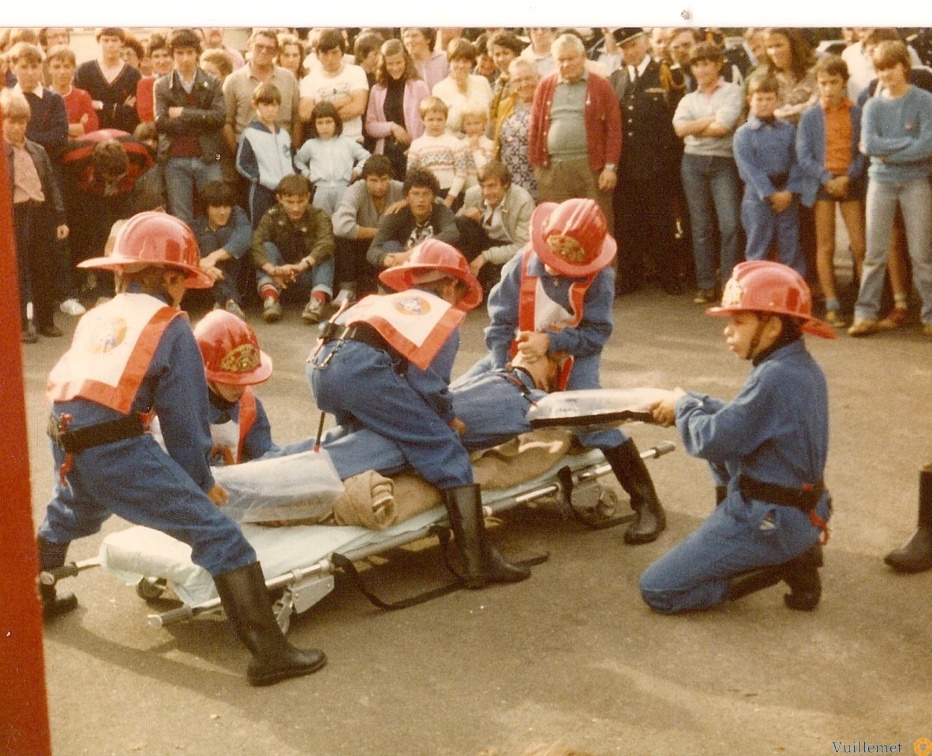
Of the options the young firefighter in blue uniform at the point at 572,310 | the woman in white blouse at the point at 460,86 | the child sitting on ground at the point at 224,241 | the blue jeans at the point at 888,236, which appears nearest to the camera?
the young firefighter in blue uniform at the point at 572,310

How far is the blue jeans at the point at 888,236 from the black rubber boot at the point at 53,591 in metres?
3.99

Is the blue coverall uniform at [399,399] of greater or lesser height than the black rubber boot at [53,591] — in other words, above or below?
above

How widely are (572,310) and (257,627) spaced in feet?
5.44

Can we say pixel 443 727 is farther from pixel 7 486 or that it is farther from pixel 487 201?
pixel 487 201

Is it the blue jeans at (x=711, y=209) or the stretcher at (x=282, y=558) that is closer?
the stretcher at (x=282, y=558)

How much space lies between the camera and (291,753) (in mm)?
→ 3193

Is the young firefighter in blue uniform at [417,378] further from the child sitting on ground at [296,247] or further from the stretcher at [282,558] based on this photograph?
the child sitting on ground at [296,247]

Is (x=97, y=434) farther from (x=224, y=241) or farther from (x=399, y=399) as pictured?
(x=224, y=241)

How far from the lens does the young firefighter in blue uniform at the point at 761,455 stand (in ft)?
12.4

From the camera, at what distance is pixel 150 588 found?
4074mm

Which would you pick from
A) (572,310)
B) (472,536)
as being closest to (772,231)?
(572,310)

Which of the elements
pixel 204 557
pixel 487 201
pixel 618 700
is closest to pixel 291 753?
pixel 204 557

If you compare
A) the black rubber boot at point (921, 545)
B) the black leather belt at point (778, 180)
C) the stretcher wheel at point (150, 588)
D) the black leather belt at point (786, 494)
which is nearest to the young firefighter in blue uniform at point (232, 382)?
the stretcher wheel at point (150, 588)
